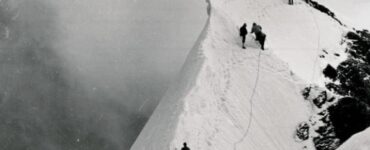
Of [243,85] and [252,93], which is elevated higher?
[243,85]

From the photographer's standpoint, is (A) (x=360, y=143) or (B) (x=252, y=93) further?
(B) (x=252, y=93)

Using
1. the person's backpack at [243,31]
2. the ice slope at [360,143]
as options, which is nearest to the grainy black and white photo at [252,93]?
the ice slope at [360,143]

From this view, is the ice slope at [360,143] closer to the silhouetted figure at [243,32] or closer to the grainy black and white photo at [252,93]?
the grainy black and white photo at [252,93]

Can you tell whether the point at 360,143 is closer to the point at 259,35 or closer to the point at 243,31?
the point at 259,35

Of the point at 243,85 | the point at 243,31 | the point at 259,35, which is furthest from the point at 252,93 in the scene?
the point at 243,31

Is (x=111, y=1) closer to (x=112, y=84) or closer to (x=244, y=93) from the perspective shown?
(x=112, y=84)

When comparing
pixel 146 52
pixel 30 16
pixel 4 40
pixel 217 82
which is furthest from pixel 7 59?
pixel 217 82

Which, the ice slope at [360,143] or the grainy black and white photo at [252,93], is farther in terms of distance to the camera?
the grainy black and white photo at [252,93]

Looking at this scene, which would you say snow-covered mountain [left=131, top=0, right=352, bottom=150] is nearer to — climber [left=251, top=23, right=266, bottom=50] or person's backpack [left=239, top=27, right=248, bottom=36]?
climber [left=251, top=23, right=266, bottom=50]
